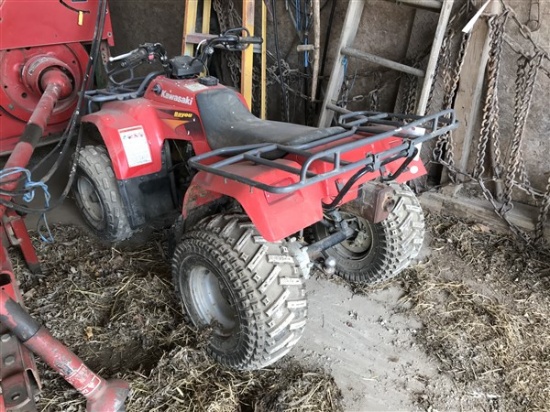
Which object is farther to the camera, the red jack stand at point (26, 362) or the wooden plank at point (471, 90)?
the wooden plank at point (471, 90)

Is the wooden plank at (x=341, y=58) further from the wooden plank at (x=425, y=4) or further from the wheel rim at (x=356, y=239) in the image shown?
the wheel rim at (x=356, y=239)

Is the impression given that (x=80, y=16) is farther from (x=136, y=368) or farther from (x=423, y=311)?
(x=423, y=311)

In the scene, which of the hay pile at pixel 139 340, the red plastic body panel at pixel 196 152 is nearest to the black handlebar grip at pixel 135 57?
the red plastic body panel at pixel 196 152

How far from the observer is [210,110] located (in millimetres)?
2643

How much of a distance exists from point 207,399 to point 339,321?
0.90 m

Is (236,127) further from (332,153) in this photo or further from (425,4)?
(425,4)

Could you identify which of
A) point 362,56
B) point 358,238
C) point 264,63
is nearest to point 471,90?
point 362,56

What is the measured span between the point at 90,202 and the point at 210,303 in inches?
49.4

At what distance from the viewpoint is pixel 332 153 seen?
175cm

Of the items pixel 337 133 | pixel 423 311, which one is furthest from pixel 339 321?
pixel 337 133

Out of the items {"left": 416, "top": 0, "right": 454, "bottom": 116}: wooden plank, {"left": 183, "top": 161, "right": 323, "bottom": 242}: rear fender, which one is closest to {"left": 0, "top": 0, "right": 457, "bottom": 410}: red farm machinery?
{"left": 183, "top": 161, "right": 323, "bottom": 242}: rear fender

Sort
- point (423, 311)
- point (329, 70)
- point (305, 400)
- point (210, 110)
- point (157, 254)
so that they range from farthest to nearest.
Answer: point (329, 70)
point (157, 254)
point (423, 311)
point (210, 110)
point (305, 400)

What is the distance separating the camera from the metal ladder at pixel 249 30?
3.78 m

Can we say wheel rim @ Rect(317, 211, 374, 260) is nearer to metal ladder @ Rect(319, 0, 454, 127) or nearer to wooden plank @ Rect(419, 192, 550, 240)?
metal ladder @ Rect(319, 0, 454, 127)
